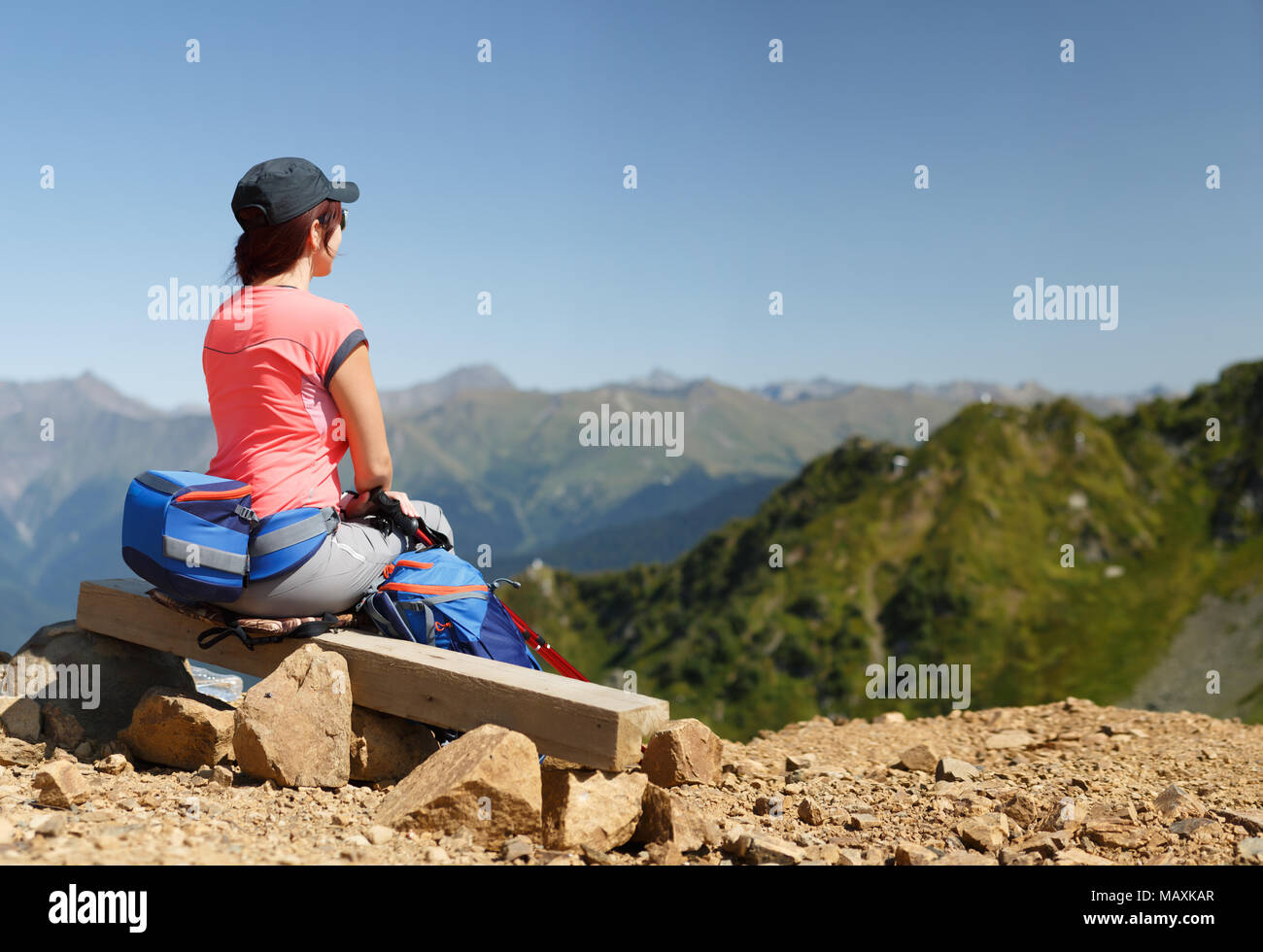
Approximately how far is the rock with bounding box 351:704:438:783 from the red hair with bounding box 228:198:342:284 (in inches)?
115

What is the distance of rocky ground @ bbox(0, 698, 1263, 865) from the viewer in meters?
4.83

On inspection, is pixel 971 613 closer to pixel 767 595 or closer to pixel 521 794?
pixel 767 595

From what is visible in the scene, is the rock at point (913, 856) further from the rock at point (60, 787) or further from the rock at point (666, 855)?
the rock at point (60, 787)

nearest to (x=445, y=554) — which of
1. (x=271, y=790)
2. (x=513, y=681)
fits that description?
(x=513, y=681)

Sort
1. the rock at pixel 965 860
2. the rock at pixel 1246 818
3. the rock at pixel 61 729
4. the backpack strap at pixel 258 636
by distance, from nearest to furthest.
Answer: the rock at pixel 965 860 < the rock at pixel 1246 818 < the backpack strap at pixel 258 636 < the rock at pixel 61 729

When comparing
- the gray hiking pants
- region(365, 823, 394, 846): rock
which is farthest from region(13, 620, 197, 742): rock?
region(365, 823, 394, 846): rock

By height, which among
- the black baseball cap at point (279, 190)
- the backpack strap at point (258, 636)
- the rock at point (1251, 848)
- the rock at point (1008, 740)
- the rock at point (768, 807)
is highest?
the black baseball cap at point (279, 190)

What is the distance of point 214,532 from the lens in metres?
6.14

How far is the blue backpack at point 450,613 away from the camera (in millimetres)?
6570

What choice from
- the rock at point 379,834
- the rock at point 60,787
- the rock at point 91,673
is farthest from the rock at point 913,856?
the rock at point 91,673

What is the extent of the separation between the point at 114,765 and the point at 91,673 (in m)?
1.42

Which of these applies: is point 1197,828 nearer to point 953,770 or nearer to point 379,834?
point 953,770

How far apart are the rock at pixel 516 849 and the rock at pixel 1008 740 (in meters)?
5.46

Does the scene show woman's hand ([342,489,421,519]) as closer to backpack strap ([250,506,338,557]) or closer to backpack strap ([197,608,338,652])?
backpack strap ([250,506,338,557])
